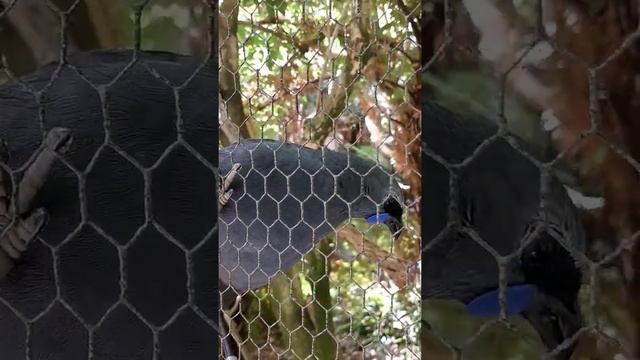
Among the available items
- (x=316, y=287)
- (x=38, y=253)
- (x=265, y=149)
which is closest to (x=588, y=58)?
(x=38, y=253)

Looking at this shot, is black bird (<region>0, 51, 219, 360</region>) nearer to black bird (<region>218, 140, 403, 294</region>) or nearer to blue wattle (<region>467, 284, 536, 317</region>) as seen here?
blue wattle (<region>467, 284, 536, 317</region>)

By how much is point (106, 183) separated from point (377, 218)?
0.51 metres

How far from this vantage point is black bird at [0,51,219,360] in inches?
16.7

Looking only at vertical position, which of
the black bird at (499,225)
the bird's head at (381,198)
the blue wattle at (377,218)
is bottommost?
the black bird at (499,225)

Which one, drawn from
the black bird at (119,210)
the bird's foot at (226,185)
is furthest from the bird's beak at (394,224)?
the black bird at (119,210)

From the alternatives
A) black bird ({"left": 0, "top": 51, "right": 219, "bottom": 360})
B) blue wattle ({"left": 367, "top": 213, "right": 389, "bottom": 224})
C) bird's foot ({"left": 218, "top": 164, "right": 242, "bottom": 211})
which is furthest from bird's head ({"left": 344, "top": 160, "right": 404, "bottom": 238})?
black bird ({"left": 0, "top": 51, "right": 219, "bottom": 360})

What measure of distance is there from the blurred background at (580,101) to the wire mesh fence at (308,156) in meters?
0.35

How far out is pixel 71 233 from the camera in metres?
0.44

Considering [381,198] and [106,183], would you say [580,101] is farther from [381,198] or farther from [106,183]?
[381,198]

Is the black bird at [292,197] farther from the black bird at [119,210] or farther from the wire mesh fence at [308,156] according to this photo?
the black bird at [119,210]

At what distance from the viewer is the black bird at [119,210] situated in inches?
16.7

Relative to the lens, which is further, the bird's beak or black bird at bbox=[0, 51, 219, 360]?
the bird's beak

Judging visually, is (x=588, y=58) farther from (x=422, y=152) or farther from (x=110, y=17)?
(x=110, y=17)

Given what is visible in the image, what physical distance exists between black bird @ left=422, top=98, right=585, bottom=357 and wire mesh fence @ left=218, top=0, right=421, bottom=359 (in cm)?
36
